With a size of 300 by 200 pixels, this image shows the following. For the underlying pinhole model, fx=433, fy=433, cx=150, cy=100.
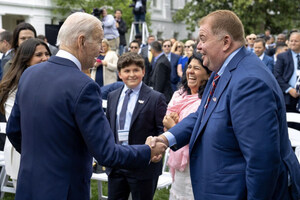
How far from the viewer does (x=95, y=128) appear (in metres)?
2.59

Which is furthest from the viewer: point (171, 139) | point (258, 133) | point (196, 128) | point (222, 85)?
point (171, 139)

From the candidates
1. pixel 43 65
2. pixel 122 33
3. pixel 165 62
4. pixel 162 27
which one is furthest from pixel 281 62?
pixel 162 27

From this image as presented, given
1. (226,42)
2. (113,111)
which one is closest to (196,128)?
(226,42)

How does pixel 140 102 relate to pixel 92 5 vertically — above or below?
below

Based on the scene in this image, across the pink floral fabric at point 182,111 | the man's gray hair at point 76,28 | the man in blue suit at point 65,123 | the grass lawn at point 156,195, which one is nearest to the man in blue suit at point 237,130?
the man in blue suit at point 65,123

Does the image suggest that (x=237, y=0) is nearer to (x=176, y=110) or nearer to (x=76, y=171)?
(x=176, y=110)

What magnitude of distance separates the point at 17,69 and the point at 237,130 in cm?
255

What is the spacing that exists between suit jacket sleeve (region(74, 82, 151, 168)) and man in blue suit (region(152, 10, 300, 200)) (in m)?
0.57

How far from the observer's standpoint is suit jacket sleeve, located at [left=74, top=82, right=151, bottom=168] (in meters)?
2.56

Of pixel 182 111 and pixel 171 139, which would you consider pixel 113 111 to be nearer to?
pixel 182 111

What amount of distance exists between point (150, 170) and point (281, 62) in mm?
5305

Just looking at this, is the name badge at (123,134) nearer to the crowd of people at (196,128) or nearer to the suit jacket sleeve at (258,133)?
the crowd of people at (196,128)

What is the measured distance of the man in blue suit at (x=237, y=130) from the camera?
2.56 meters

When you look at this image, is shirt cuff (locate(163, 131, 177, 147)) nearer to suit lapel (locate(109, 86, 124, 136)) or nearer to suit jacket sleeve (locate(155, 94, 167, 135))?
suit jacket sleeve (locate(155, 94, 167, 135))
